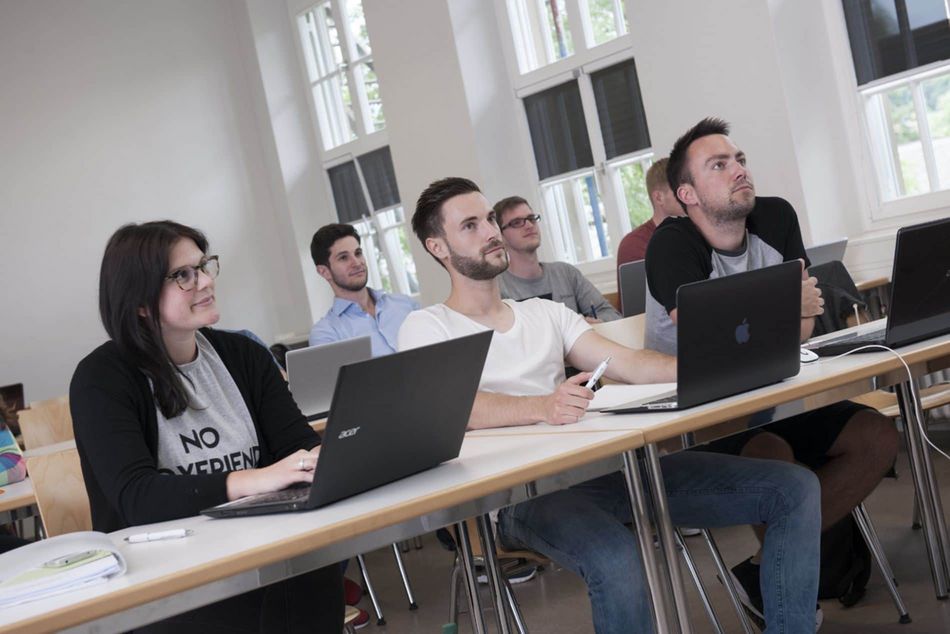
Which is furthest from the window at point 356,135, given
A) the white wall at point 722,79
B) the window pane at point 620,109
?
the white wall at point 722,79

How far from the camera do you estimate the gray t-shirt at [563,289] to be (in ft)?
15.5

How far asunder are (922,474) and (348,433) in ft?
5.29

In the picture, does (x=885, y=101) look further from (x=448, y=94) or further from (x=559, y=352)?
(x=559, y=352)

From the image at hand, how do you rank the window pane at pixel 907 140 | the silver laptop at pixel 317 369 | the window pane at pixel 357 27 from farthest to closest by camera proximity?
the window pane at pixel 357 27 < the window pane at pixel 907 140 < the silver laptop at pixel 317 369

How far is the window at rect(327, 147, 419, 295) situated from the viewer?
886 centimetres

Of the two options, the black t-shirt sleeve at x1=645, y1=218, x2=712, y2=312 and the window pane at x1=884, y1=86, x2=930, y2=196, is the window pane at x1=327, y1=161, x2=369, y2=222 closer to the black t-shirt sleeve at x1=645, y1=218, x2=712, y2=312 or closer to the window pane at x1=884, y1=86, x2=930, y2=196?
the window pane at x1=884, y1=86, x2=930, y2=196

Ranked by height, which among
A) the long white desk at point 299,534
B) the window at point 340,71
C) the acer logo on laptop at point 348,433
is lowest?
the long white desk at point 299,534

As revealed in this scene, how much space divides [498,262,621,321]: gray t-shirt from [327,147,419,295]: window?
3.79m

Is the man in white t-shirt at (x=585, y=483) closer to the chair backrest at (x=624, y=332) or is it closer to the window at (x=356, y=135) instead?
the chair backrest at (x=624, y=332)

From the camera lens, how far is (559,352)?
103 inches

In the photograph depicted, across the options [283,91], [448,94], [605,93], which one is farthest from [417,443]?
[283,91]

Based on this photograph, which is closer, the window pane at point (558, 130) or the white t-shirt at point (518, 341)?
the white t-shirt at point (518, 341)

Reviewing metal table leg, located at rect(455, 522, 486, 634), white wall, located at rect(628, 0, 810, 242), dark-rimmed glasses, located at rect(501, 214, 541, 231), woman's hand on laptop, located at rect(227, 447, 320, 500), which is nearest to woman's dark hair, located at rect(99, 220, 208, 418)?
woman's hand on laptop, located at rect(227, 447, 320, 500)

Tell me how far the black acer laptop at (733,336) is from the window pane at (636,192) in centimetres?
467
